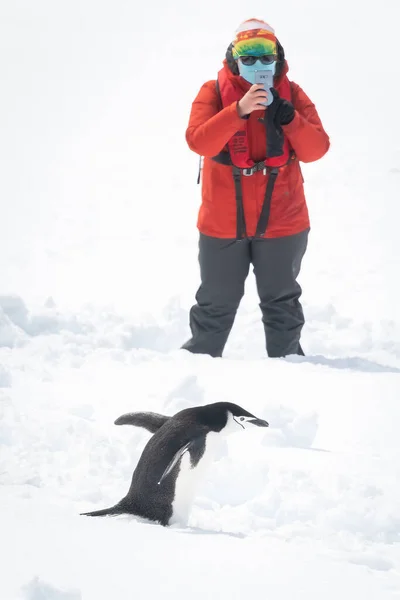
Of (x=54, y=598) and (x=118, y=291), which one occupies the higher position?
(x=118, y=291)

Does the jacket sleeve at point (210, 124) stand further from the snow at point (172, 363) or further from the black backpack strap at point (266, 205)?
the snow at point (172, 363)

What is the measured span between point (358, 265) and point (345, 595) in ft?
15.9

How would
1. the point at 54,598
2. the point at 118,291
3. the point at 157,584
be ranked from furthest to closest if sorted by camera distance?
the point at 118,291 < the point at 157,584 < the point at 54,598

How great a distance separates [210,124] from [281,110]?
32cm

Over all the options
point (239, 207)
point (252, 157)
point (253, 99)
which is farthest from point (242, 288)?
point (253, 99)

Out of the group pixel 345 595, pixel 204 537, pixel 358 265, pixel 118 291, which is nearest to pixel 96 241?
pixel 118 291

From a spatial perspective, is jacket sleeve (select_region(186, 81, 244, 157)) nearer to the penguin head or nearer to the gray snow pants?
the gray snow pants

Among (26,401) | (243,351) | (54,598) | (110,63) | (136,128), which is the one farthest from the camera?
(110,63)

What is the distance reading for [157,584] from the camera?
2.02m

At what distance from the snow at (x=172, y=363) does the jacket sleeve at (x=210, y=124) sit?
3.42 ft

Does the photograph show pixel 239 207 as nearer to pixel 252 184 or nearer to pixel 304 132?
pixel 252 184

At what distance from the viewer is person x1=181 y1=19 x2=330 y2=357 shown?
3.83 meters

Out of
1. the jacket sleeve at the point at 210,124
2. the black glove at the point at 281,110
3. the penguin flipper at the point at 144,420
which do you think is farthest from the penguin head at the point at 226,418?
the black glove at the point at 281,110

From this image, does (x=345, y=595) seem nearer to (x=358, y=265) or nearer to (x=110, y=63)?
(x=358, y=265)
